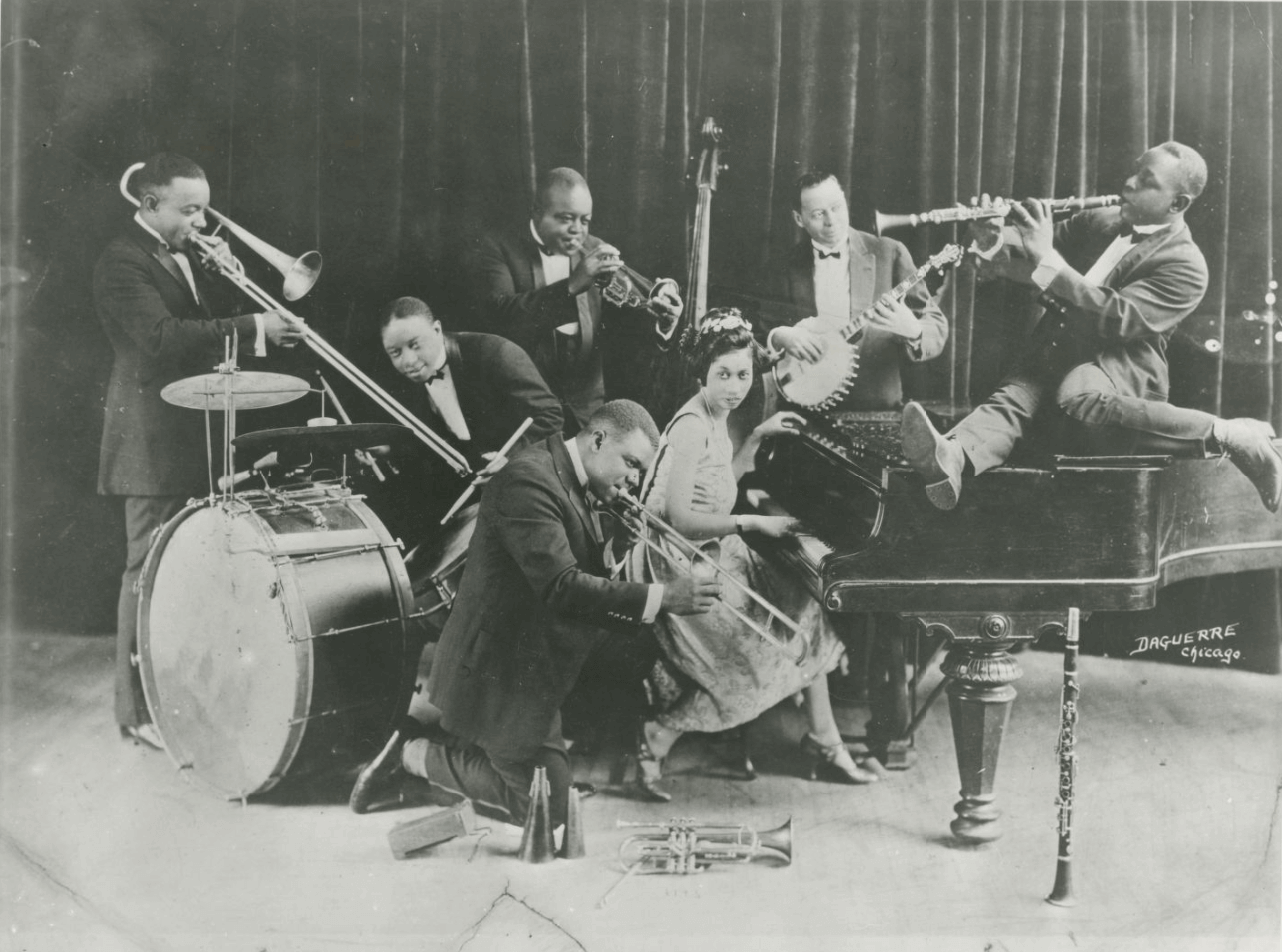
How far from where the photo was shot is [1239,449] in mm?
3451

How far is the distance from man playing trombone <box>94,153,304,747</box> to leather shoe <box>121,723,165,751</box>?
0.40 m

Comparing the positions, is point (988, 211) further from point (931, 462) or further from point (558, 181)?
point (558, 181)

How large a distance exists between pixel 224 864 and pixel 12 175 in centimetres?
249

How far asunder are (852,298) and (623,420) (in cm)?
93

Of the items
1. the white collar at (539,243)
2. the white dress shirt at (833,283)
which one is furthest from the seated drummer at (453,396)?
the white dress shirt at (833,283)

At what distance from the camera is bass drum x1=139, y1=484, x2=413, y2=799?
3.40 m

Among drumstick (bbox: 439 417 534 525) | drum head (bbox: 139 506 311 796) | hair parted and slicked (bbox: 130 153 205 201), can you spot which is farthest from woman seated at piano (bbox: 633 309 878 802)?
hair parted and slicked (bbox: 130 153 205 201)

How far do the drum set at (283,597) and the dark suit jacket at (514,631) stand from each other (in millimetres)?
202

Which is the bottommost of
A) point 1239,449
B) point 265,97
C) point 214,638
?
point 214,638

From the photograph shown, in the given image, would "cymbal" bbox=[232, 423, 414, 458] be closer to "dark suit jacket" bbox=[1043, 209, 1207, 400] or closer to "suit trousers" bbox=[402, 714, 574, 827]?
"suit trousers" bbox=[402, 714, 574, 827]

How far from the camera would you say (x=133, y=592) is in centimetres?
370

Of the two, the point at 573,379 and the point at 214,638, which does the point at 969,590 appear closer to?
the point at 573,379

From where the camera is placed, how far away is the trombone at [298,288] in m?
3.65

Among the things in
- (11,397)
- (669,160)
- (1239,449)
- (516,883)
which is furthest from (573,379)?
(1239,449)
